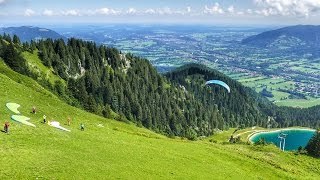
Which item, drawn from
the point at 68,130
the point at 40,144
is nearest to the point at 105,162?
the point at 40,144

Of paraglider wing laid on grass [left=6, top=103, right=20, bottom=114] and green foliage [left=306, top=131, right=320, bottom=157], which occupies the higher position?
paraglider wing laid on grass [left=6, top=103, right=20, bottom=114]

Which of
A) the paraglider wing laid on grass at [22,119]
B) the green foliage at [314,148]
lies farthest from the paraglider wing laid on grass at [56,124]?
the green foliage at [314,148]

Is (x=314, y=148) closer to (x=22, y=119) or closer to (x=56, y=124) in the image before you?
(x=56, y=124)

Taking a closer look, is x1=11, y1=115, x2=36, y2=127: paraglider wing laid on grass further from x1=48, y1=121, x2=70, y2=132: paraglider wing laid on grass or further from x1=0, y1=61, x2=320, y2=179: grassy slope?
x1=48, y1=121, x2=70, y2=132: paraglider wing laid on grass

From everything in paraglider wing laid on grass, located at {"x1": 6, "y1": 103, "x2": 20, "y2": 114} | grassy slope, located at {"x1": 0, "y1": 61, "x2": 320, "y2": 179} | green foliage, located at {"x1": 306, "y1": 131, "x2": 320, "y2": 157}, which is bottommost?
green foliage, located at {"x1": 306, "y1": 131, "x2": 320, "y2": 157}

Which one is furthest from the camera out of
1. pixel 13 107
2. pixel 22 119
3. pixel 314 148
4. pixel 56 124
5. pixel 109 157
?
pixel 314 148

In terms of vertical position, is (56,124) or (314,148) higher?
(56,124)

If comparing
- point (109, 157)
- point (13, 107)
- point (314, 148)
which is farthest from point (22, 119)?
point (314, 148)

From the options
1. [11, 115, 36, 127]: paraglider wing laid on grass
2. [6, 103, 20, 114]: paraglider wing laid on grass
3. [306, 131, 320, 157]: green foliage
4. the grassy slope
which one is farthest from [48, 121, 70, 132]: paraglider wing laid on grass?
[306, 131, 320, 157]: green foliage

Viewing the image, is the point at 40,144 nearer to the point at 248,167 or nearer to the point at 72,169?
the point at 72,169
